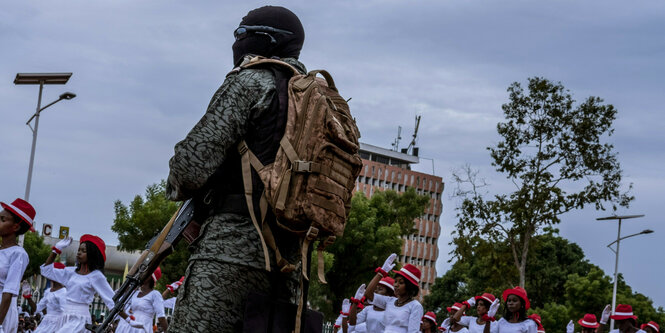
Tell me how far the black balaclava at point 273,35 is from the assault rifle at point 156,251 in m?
0.89

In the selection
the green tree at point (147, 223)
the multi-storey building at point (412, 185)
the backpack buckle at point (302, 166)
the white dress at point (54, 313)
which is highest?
the multi-storey building at point (412, 185)

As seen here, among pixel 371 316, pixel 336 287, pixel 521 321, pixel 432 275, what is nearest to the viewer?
pixel 521 321

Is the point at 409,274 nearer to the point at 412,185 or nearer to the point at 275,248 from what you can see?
the point at 275,248

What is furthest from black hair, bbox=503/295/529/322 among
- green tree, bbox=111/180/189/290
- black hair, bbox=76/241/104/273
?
green tree, bbox=111/180/189/290

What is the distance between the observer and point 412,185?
138125mm

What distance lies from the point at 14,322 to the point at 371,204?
167ft

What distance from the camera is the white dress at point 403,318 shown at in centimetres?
1437

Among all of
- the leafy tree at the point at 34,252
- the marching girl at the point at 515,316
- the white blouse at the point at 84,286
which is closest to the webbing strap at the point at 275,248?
the white blouse at the point at 84,286

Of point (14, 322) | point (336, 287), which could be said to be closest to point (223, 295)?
point (14, 322)

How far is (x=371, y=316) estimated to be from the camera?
1683 cm

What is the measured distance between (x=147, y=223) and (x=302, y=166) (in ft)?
149

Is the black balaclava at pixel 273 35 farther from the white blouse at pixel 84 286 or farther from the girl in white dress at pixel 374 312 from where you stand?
the girl in white dress at pixel 374 312

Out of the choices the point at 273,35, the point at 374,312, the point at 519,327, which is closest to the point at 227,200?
the point at 273,35

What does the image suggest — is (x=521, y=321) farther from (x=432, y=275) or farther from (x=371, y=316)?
(x=432, y=275)
